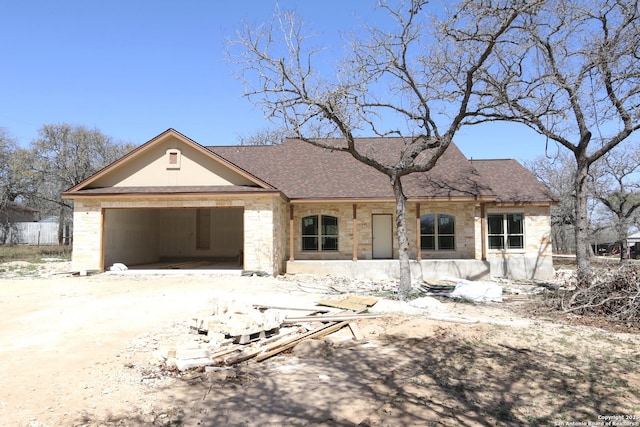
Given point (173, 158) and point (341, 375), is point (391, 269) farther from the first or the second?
point (341, 375)

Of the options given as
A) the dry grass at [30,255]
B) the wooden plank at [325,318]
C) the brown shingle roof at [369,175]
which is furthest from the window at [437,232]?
the dry grass at [30,255]

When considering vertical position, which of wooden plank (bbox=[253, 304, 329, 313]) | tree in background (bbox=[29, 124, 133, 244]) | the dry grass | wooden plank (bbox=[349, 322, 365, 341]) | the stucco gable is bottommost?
wooden plank (bbox=[349, 322, 365, 341])

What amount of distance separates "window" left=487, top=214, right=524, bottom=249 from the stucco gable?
1123 centimetres

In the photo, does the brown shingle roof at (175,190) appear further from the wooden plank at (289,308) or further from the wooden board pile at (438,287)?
the wooden plank at (289,308)

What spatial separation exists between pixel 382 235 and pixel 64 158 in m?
30.4

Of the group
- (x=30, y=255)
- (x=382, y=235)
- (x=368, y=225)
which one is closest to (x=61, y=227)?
(x=30, y=255)

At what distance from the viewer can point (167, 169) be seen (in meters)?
17.0

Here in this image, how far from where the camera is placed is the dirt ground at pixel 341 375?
4.59 meters

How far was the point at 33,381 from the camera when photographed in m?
5.45

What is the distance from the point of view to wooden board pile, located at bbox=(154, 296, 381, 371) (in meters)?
6.36

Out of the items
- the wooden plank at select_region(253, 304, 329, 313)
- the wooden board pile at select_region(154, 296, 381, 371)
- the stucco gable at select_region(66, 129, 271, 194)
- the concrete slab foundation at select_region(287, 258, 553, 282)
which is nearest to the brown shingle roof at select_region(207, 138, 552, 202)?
the concrete slab foundation at select_region(287, 258, 553, 282)

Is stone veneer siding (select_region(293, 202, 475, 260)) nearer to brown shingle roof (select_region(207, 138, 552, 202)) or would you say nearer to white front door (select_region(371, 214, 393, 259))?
white front door (select_region(371, 214, 393, 259))

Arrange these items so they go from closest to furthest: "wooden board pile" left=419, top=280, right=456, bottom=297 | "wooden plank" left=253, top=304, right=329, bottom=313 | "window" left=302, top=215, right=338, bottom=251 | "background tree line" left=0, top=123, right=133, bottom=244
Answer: "wooden plank" left=253, top=304, right=329, bottom=313 < "wooden board pile" left=419, top=280, right=456, bottom=297 < "window" left=302, top=215, right=338, bottom=251 < "background tree line" left=0, top=123, right=133, bottom=244

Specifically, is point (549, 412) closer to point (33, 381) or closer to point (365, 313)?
point (365, 313)
